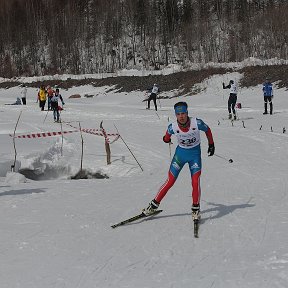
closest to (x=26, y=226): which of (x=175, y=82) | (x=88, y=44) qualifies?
(x=175, y=82)

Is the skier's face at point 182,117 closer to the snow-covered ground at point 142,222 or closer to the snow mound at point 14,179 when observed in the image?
the snow-covered ground at point 142,222

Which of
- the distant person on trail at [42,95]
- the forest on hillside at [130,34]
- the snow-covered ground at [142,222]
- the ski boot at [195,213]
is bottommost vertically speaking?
the snow-covered ground at [142,222]

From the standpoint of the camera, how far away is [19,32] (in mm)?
72625

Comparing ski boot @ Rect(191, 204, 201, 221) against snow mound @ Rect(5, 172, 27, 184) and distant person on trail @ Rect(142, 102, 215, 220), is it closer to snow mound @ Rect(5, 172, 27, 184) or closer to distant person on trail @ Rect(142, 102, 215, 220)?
distant person on trail @ Rect(142, 102, 215, 220)

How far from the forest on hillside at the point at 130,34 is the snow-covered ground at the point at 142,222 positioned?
1800 inches

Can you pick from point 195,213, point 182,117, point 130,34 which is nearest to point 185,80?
point 130,34

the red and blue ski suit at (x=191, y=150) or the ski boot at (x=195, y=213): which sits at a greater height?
the red and blue ski suit at (x=191, y=150)

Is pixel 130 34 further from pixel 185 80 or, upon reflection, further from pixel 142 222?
pixel 142 222

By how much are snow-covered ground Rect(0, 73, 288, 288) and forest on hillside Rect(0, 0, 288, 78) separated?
45.7 m

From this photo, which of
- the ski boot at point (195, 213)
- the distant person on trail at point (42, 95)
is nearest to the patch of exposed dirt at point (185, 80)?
the distant person on trail at point (42, 95)

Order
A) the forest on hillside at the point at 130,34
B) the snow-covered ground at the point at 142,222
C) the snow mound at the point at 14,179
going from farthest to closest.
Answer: the forest on hillside at the point at 130,34 < the snow mound at the point at 14,179 < the snow-covered ground at the point at 142,222

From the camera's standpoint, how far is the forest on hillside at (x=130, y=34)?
5941cm

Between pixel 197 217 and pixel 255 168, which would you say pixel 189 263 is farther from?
pixel 255 168

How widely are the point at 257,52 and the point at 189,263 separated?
5346cm
